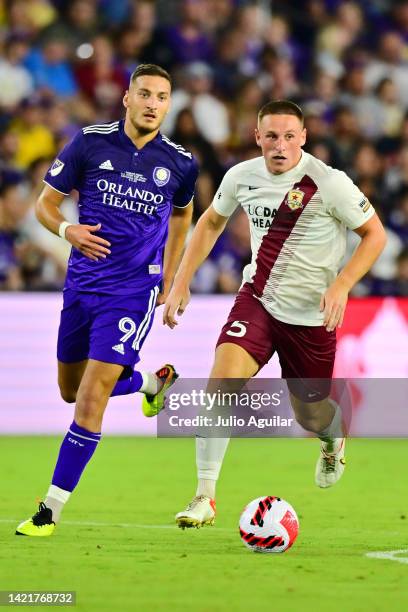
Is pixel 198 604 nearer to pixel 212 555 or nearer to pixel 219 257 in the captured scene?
pixel 212 555

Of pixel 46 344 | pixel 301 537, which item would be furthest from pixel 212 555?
pixel 46 344

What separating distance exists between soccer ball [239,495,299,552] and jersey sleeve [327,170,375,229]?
5.76ft

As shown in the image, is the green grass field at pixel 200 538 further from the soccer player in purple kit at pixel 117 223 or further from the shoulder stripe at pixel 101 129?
the shoulder stripe at pixel 101 129

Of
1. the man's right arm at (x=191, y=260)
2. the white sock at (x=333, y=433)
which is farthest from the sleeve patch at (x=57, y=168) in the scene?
the white sock at (x=333, y=433)

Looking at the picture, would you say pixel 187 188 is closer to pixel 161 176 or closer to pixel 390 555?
pixel 161 176

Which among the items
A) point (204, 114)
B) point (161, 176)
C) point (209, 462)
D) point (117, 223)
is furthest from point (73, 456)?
point (204, 114)

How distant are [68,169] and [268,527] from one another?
2.43 m

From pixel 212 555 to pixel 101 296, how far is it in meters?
1.83

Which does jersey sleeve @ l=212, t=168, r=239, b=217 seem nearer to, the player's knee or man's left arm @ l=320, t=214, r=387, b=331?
man's left arm @ l=320, t=214, r=387, b=331

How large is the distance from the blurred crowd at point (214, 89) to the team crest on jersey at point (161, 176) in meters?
5.66

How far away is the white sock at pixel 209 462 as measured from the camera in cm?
738

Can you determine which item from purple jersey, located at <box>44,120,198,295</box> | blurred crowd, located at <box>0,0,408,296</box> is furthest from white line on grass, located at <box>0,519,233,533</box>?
blurred crowd, located at <box>0,0,408,296</box>

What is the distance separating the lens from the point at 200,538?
23.5ft

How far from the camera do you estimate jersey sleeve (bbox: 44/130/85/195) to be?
7.57 metres
